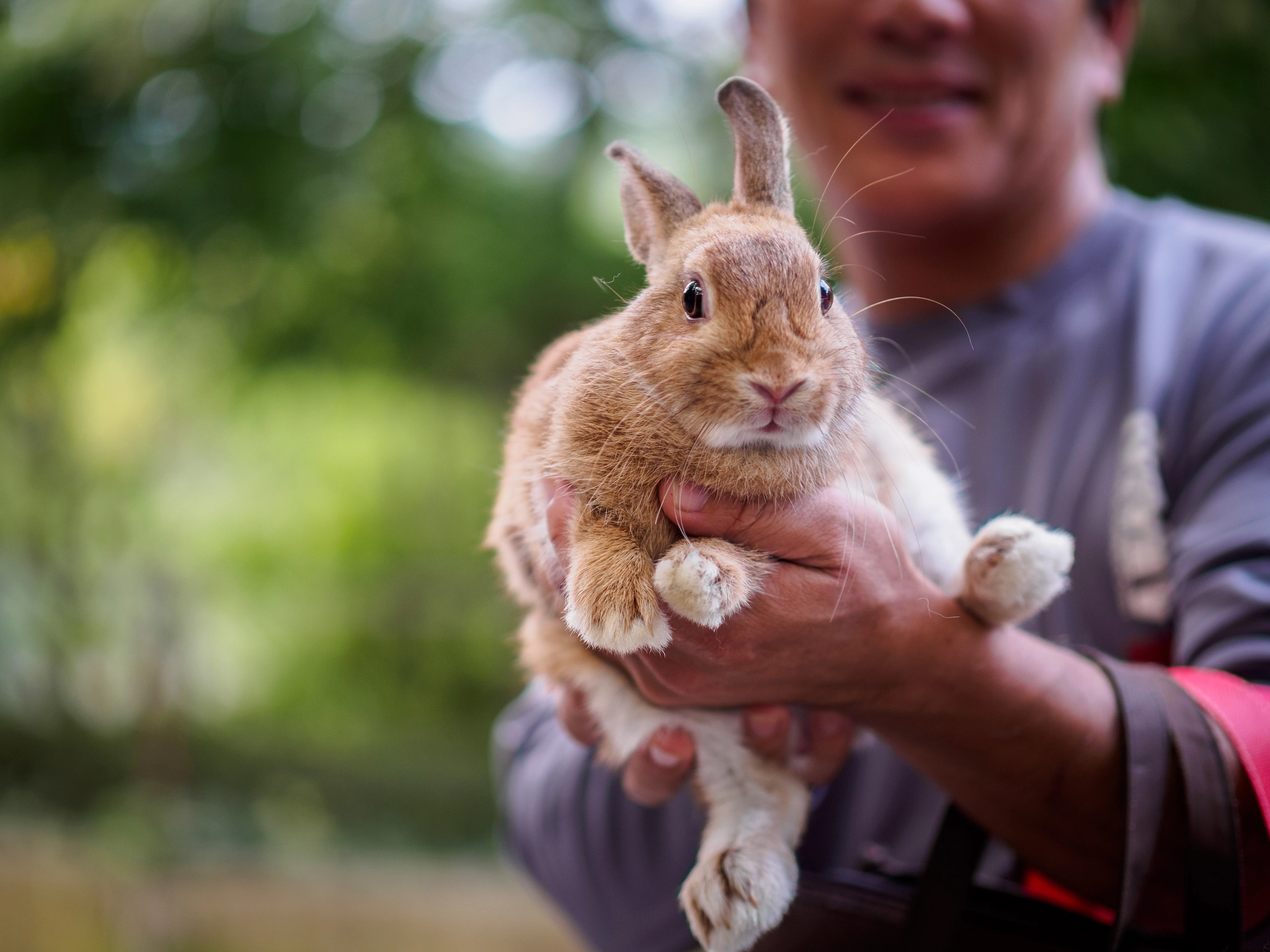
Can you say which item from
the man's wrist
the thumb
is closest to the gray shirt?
the man's wrist

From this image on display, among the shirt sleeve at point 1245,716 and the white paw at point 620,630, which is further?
the shirt sleeve at point 1245,716

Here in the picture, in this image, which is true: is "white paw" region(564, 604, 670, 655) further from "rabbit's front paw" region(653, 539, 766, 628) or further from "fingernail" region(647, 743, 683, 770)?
"fingernail" region(647, 743, 683, 770)

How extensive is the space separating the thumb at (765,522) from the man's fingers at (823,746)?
39 centimetres

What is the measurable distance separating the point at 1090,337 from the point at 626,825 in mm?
1724

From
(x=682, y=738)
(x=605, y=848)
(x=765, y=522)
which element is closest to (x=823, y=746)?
(x=682, y=738)

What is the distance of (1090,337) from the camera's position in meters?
2.49

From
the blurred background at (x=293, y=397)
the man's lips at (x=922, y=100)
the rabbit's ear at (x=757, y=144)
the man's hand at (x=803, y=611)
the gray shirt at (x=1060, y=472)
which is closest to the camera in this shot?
the man's hand at (x=803, y=611)

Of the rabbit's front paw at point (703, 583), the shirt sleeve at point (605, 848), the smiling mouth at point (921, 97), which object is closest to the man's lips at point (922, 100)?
the smiling mouth at point (921, 97)

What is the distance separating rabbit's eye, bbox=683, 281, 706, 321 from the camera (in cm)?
164

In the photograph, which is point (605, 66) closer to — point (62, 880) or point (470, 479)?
point (470, 479)

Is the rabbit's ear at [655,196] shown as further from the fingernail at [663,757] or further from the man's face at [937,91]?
the fingernail at [663,757]

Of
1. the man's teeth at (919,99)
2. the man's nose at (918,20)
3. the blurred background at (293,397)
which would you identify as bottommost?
the blurred background at (293,397)

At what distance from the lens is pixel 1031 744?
180cm

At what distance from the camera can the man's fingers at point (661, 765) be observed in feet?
6.01
